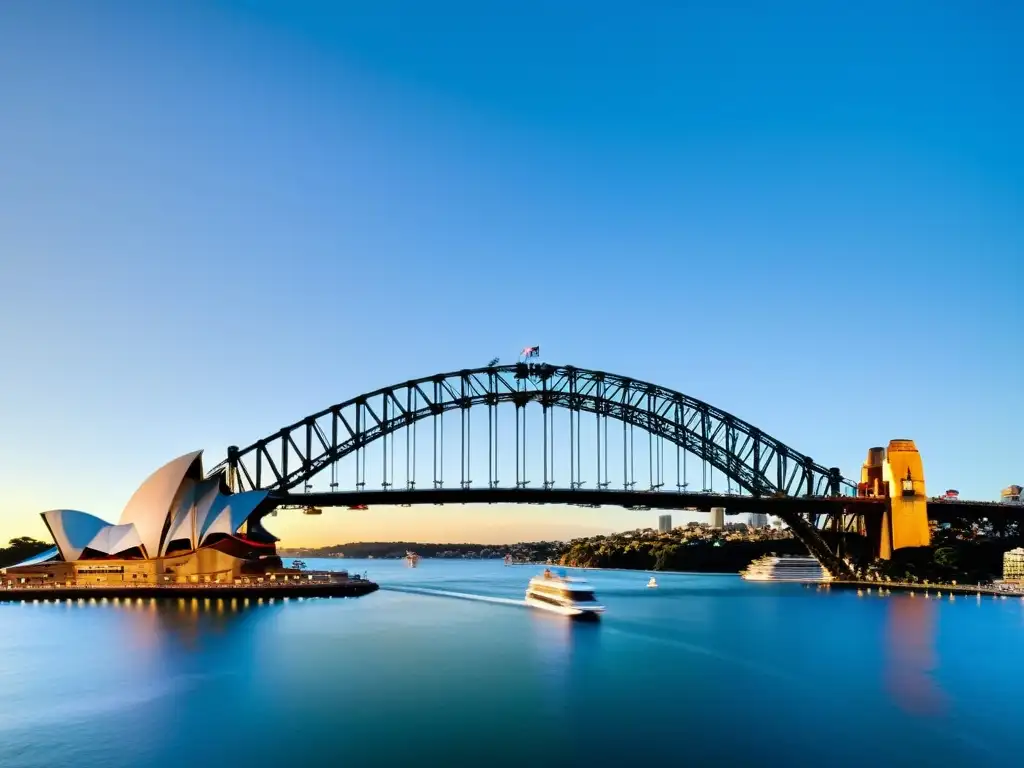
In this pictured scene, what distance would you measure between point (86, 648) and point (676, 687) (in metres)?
32.0

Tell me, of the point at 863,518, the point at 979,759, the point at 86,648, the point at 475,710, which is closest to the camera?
the point at 979,759

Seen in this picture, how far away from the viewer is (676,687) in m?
42.3

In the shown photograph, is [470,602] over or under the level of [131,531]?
under

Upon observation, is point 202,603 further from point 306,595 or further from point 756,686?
point 756,686

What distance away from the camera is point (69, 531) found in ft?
317

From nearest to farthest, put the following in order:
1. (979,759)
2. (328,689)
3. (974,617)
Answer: (979,759)
(328,689)
(974,617)

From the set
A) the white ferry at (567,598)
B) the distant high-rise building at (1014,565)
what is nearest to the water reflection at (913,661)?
the white ferry at (567,598)

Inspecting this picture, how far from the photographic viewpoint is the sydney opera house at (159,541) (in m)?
94.6

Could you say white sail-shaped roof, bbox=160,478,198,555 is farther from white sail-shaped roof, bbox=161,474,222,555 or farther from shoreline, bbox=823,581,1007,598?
shoreline, bbox=823,581,1007,598

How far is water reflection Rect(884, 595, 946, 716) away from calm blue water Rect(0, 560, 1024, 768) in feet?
0.63

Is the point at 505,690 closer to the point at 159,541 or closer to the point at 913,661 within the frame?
the point at 913,661

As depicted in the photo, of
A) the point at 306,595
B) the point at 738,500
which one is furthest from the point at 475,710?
the point at 738,500

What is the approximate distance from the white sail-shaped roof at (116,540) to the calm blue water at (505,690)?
2226 centimetres

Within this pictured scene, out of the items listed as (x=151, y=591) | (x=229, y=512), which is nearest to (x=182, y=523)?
(x=229, y=512)
